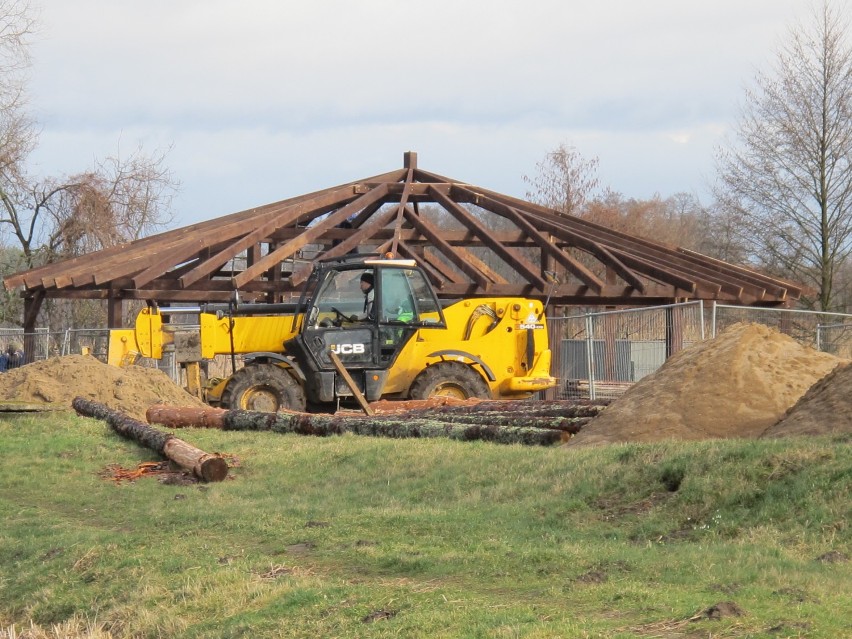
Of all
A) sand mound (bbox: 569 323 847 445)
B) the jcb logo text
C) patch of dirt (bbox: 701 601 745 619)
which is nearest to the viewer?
patch of dirt (bbox: 701 601 745 619)

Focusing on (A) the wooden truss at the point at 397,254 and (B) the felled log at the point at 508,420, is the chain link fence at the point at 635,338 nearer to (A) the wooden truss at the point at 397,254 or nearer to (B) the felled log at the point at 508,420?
(A) the wooden truss at the point at 397,254

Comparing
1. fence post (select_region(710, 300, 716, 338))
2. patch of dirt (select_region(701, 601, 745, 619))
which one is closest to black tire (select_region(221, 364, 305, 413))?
fence post (select_region(710, 300, 716, 338))

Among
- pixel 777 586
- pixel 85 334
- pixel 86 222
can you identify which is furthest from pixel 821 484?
pixel 86 222

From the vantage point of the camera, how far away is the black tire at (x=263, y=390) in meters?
20.4

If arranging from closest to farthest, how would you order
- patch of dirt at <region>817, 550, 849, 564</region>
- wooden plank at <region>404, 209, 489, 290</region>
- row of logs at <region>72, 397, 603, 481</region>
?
patch of dirt at <region>817, 550, 849, 564</region> < row of logs at <region>72, 397, 603, 481</region> < wooden plank at <region>404, 209, 489, 290</region>

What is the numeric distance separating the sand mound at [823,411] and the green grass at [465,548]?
102 centimetres

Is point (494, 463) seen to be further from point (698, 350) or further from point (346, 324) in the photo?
point (346, 324)

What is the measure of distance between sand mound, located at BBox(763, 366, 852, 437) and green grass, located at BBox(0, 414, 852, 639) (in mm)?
1017

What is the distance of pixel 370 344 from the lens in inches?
799

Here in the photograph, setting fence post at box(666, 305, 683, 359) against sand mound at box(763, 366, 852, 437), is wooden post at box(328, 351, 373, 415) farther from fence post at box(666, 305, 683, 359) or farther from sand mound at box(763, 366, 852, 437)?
sand mound at box(763, 366, 852, 437)

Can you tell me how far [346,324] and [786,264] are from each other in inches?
792

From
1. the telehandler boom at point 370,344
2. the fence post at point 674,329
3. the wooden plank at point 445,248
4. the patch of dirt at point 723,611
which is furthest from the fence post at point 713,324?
the patch of dirt at point 723,611

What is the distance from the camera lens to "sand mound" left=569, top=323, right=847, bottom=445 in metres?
13.5

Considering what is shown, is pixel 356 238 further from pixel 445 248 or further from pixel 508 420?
pixel 508 420
